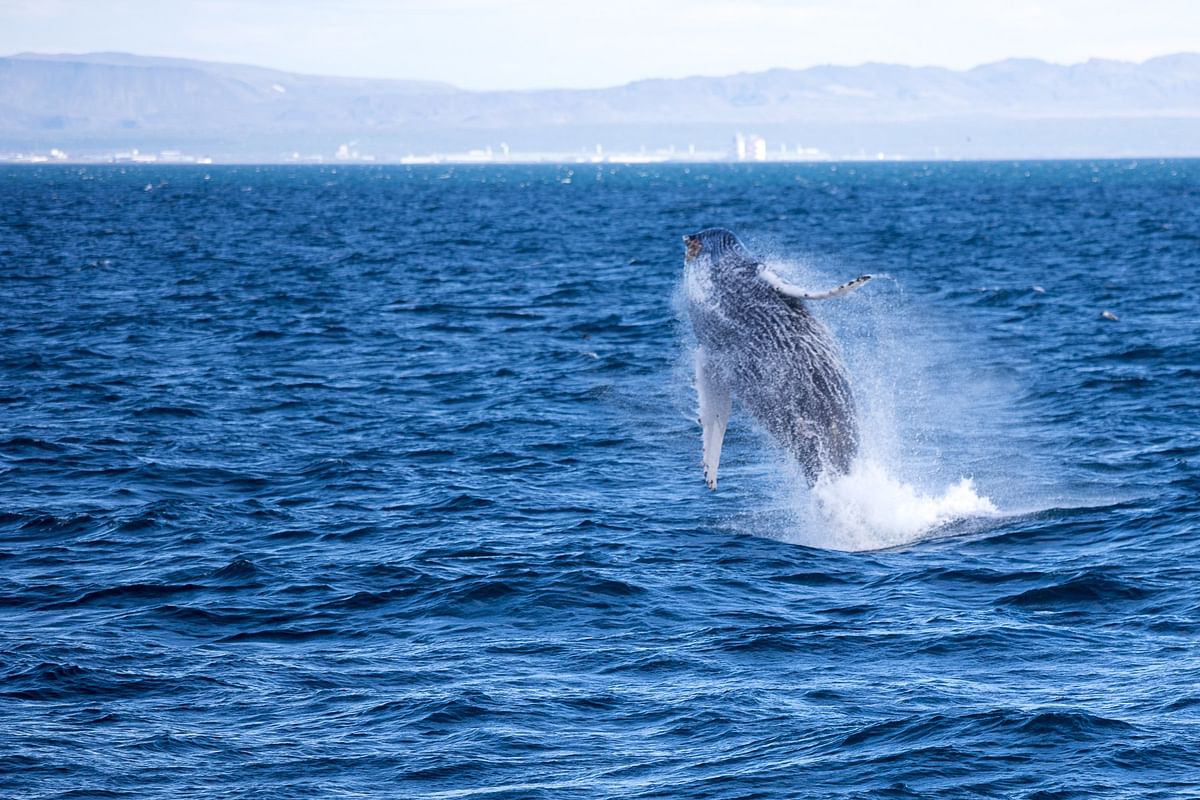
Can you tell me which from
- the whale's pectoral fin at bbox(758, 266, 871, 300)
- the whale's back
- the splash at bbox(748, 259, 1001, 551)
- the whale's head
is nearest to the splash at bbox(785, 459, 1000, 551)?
the splash at bbox(748, 259, 1001, 551)

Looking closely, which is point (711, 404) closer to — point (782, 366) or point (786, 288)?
→ point (782, 366)

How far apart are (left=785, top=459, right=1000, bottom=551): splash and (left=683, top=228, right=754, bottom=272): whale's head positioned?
2788 mm

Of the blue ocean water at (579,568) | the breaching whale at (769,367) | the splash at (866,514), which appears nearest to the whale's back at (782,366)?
the breaching whale at (769,367)

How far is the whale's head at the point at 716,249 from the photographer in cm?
1739

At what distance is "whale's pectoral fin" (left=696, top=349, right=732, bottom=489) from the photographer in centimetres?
1694

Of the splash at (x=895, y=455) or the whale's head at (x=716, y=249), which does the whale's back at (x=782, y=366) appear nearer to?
the whale's head at (x=716, y=249)

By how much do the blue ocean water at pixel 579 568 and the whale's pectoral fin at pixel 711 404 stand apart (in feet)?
4.76

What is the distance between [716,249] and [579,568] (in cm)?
396

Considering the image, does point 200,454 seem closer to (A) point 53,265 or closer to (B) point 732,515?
(B) point 732,515

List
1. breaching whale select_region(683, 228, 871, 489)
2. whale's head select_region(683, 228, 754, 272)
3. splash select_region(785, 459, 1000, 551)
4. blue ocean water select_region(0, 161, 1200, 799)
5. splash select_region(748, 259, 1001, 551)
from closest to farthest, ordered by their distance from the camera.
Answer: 1. blue ocean water select_region(0, 161, 1200, 799)
2. breaching whale select_region(683, 228, 871, 489)
3. whale's head select_region(683, 228, 754, 272)
4. splash select_region(785, 459, 1000, 551)
5. splash select_region(748, 259, 1001, 551)

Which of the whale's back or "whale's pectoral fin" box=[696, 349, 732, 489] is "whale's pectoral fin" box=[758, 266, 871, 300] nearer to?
the whale's back

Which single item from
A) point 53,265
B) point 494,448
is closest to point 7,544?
point 494,448

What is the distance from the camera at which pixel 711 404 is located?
1703 centimetres

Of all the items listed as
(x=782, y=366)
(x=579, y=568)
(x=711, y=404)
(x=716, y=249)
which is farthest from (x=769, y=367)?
(x=579, y=568)
